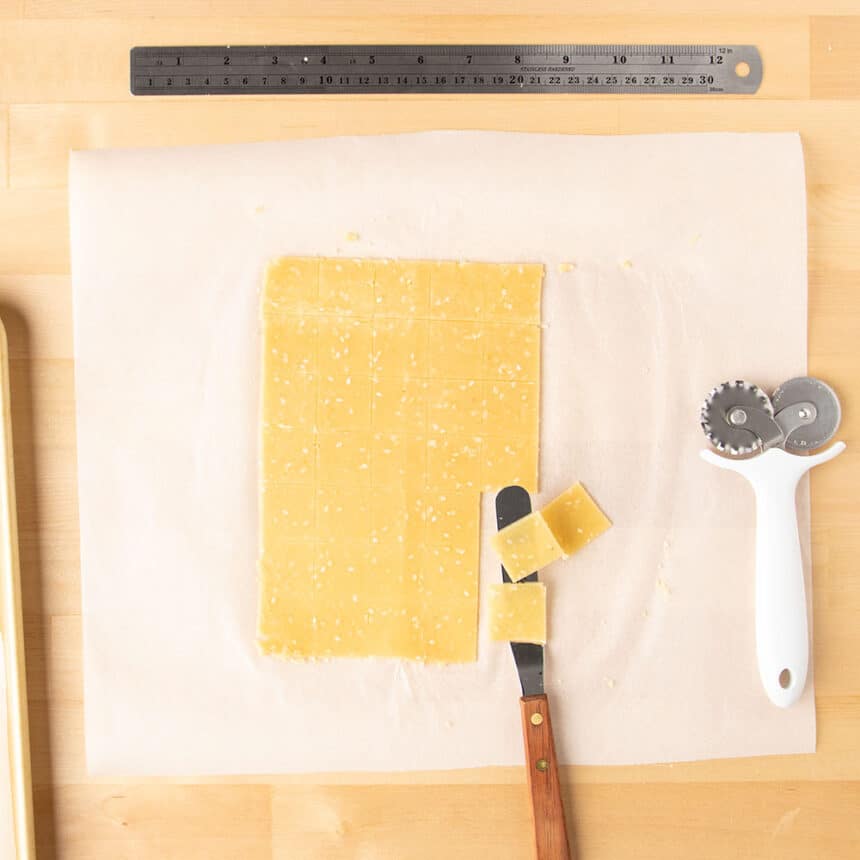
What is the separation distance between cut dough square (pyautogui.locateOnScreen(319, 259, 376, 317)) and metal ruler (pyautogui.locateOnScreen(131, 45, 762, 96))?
0.23 m

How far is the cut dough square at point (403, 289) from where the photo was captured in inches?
37.8

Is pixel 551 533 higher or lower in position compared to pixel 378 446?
lower

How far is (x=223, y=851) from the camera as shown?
38.0 inches

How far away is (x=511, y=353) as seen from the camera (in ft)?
3.16

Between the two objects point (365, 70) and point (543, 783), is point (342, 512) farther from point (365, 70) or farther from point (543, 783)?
point (365, 70)

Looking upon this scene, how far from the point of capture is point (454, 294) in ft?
3.15

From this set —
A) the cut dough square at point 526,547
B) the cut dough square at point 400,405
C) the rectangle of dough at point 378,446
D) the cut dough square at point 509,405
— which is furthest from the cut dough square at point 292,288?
the cut dough square at point 526,547

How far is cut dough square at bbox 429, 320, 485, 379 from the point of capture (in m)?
0.96

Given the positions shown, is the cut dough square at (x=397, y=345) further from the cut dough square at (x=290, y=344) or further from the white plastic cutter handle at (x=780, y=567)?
the white plastic cutter handle at (x=780, y=567)

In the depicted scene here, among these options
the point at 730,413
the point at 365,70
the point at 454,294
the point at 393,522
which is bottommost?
the point at 393,522

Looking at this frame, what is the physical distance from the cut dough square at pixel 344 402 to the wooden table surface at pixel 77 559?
0.32m

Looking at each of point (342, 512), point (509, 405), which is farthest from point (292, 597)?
point (509, 405)

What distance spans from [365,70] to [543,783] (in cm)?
92

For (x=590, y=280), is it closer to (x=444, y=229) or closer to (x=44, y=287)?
(x=444, y=229)
